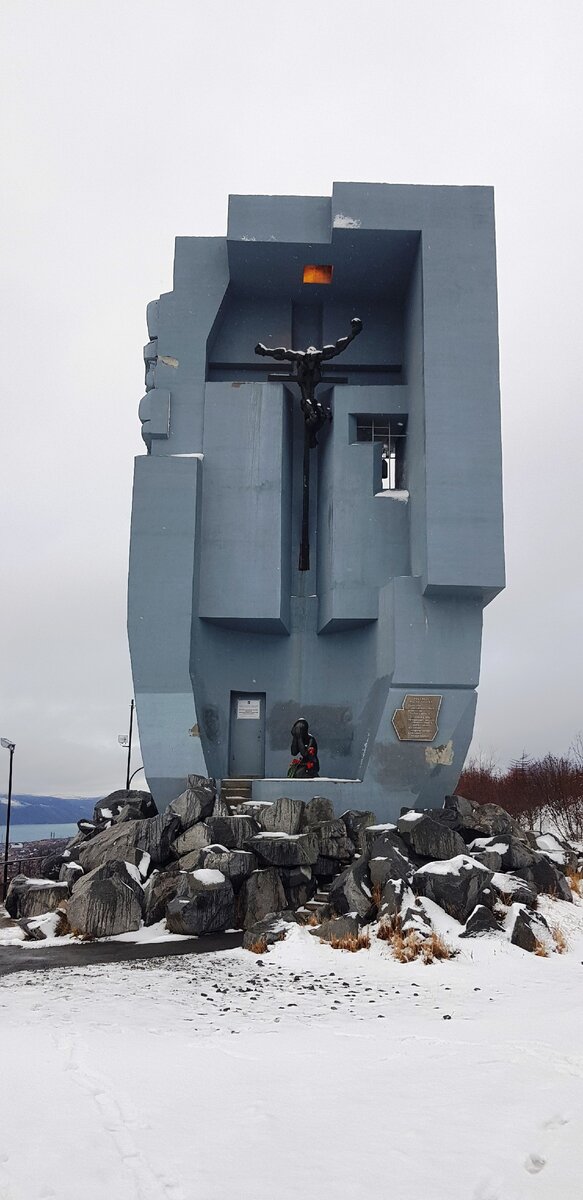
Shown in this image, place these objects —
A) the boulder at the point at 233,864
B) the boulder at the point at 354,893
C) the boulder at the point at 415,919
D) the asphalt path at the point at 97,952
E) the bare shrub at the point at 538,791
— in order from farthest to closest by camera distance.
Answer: the bare shrub at the point at 538,791, the boulder at the point at 233,864, the boulder at the point at 354,893, the boulder at the point at 415,919, the asphalt path at the point at 97,952

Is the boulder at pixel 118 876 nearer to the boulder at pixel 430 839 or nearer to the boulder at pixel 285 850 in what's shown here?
the boulder at pixel 285 850

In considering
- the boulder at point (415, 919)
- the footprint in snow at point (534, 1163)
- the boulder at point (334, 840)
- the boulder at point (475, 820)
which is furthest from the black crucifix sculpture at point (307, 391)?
the footprint in snow at point (534, 1163)

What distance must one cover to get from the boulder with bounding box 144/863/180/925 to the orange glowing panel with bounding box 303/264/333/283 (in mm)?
12391

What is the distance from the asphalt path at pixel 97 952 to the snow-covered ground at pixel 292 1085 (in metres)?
0.73

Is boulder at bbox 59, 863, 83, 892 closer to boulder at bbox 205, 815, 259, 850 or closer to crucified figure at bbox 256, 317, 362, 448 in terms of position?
boulder at bbox 205, 815, 259, 850

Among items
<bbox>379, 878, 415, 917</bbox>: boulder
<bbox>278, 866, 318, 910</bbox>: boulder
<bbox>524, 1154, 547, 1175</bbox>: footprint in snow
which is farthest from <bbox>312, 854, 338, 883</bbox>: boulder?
<bbox>524, 1154, 547, 1175</bbox>: footprint in snow

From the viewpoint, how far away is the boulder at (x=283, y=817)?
1387 centimetres

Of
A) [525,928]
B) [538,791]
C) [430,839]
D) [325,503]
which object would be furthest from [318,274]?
[538,791]

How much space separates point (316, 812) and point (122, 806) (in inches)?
175

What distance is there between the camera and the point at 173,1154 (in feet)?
12.8

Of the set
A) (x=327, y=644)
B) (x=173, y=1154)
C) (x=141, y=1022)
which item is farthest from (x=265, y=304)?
(x=173, y=1154)

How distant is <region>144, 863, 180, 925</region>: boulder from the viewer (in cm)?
1154

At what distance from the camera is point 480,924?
9.85m

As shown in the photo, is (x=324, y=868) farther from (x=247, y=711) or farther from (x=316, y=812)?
(x=247, y=711)
